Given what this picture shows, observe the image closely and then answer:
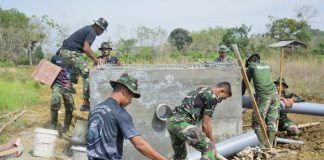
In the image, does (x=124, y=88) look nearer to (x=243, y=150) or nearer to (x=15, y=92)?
(x=243, y=150)

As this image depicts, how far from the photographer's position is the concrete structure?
6.68m

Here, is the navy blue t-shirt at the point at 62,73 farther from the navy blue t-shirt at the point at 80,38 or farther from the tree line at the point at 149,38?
the tree line at the point at 149,38

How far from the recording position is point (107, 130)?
11.7 feet

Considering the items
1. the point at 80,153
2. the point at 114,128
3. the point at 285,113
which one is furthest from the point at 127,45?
the point at 114,128

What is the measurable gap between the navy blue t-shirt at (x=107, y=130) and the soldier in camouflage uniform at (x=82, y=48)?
3.79 metres

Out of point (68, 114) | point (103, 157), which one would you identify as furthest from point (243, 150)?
point (103, 157)

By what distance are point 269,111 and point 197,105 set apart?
2.77 metres

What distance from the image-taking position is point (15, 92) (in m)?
11.1

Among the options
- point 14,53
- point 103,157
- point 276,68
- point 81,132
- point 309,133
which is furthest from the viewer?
point 14,53

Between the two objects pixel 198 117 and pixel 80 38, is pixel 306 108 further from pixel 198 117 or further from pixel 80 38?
pixel 80 38

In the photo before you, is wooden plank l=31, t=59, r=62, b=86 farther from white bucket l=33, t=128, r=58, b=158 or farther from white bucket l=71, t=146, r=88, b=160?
white bucket l=71, t=146, r=88, b=160

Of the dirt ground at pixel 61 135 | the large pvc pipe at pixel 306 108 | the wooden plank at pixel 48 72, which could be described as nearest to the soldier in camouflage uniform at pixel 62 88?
the wooden plank at pixel 48 72

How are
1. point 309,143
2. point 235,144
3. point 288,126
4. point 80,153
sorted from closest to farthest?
point 80,153, point 235,144, point 309,143, point 288,126

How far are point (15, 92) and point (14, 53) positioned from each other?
1851 cm
